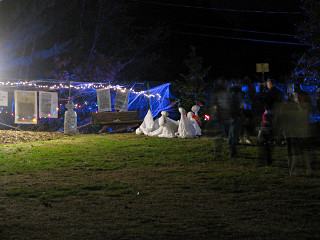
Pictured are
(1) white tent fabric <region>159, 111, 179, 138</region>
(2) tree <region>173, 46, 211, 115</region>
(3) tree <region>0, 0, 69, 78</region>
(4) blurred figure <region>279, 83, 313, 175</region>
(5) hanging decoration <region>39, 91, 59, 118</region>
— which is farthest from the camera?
(3) tree <region>0, 0, 69, 78</region>

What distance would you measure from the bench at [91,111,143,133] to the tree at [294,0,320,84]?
7.92 m

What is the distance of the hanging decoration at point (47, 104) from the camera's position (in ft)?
52.6

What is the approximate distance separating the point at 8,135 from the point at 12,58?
301 inches

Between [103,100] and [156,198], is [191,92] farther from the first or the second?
[156,198]

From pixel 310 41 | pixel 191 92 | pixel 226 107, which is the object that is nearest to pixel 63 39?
pixel 191 92

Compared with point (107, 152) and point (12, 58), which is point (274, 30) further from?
point (107, 152)

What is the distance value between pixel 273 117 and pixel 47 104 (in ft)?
37.0

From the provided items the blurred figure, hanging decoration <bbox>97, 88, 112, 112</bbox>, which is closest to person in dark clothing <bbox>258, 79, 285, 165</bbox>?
the blurred figure

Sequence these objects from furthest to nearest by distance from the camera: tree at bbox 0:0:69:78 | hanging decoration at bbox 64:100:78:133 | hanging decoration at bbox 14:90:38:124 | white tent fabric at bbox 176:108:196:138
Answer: tree at bbox 0:0:69:78, hanging decoration at bbox 64:100:78:133, hanging decoration at bbox 14:90:38:124, white tent fabric at bbox 176:108:196:138

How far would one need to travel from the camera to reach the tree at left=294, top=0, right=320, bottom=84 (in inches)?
602

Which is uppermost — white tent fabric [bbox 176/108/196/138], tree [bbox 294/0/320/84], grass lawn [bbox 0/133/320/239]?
tree [bbox 294/0/320/84]

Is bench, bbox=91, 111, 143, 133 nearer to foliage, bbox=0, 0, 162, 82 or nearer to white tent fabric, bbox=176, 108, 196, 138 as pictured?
white tent fabric, bbox=176, 108, 196, 138

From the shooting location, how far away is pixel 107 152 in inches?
413

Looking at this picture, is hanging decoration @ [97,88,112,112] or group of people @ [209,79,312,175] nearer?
group of people @ [209,79,312,175]
